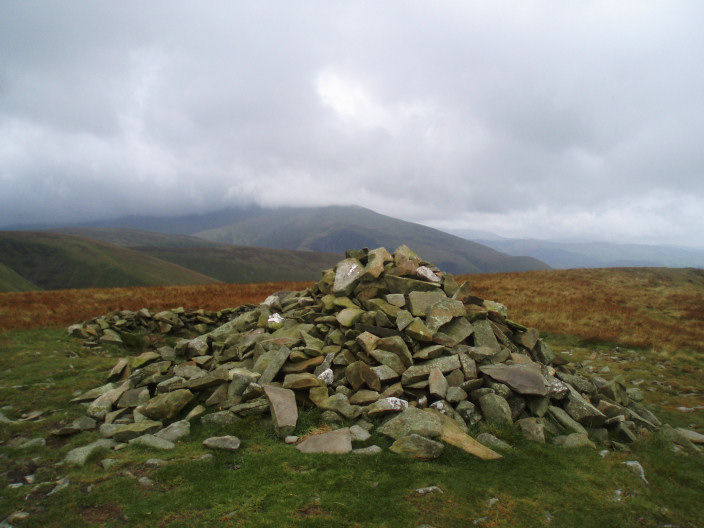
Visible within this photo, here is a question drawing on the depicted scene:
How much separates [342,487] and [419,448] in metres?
2.06

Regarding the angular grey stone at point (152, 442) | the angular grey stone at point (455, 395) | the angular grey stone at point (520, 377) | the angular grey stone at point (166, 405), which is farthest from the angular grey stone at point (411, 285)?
the angular grey stone at point (152, 442)

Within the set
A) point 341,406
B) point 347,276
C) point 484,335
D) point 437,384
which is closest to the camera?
point 341,406

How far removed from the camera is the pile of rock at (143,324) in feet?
61.1

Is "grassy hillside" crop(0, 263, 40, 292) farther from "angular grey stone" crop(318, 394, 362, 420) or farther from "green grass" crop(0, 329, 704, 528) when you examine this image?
"angular grey stone" crop(318, 394, 362, 420)

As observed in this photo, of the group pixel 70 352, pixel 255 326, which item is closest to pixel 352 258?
pixel 255 326

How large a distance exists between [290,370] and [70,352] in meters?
12.3

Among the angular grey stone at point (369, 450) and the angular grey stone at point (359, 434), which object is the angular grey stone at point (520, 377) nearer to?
the angular grey stone at point (359, 434)

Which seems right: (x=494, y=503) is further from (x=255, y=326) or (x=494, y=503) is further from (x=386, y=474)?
(x=255, y=326)

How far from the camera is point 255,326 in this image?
53.1 ft

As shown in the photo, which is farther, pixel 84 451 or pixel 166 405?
pixel 166 405

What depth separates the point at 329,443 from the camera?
26.9 feet

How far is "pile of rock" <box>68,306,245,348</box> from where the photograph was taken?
733 inches

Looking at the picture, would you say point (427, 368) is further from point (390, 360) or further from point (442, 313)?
point (442, 313)

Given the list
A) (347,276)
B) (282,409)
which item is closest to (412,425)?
(282,409)
